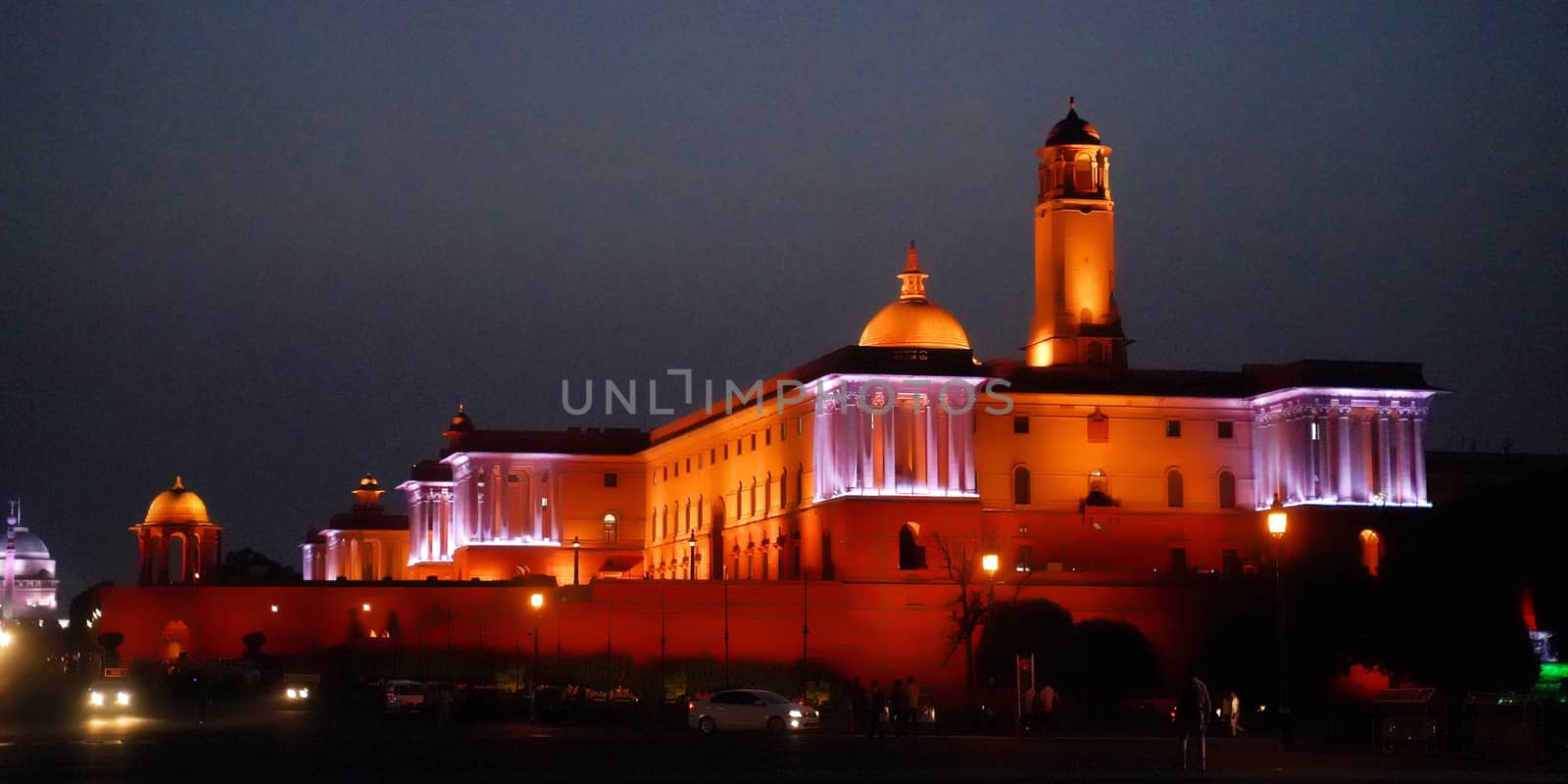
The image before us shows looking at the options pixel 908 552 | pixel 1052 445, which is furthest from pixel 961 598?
pixel 1052 445

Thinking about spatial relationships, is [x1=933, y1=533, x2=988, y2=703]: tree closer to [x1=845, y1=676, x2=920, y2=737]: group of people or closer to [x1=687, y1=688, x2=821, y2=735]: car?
[x1=845, y1=676, x2=920, y2=737]: group of people

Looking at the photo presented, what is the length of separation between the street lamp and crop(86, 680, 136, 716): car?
37.0m

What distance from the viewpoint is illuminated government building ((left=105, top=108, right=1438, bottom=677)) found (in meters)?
86.1

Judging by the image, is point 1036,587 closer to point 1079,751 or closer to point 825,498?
point 825,498

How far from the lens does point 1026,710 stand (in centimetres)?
5625

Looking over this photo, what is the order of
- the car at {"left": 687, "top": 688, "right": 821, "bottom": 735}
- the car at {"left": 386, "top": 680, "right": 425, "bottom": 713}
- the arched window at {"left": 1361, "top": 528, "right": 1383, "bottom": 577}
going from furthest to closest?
1. the arched window at {"left": 1361, "top": 528, "right": 1383, "bottom": 577}
2. the car at {"left": 386, "top": 680, "right": 425, "bottom": 713}
3. the car at {"left": 687, "top": 688, "right": 821, "bottom": 735}

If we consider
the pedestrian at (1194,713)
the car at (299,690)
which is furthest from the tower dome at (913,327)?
the pedestrian at (1194,713)

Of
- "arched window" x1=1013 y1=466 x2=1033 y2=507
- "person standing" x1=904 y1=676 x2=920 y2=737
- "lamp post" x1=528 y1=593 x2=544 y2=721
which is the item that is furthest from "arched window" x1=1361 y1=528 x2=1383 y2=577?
"person standing" x1=904 y1=676 x2=920 y2=737

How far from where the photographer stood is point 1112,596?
86000 mm

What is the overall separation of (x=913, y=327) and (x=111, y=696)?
3341 cm

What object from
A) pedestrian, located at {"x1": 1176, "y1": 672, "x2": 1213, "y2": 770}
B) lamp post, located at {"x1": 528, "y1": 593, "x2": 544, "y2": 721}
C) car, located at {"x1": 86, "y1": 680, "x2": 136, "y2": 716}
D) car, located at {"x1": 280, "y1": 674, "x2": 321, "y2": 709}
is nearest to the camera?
pedestrian, located at {"x1": 1176, "y1": 672, "x2": 1213, "y2": 770}

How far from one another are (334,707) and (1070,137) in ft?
146

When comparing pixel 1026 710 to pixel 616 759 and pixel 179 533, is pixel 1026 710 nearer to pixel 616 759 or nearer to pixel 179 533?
pixel 616 759

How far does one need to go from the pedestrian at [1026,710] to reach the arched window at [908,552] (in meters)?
29.6
